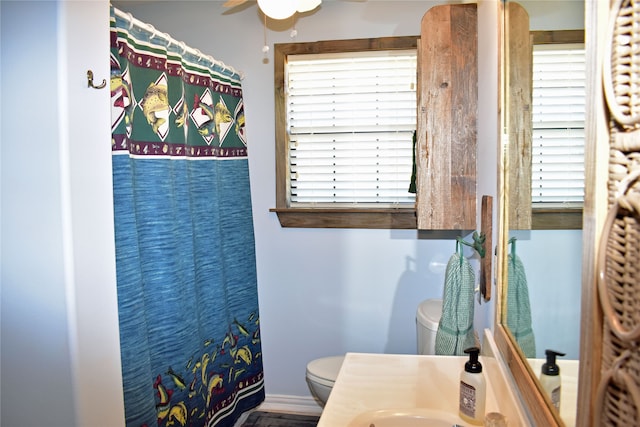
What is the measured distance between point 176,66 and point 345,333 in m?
1.67

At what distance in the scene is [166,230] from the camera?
79.0 inches

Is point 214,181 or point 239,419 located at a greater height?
point 214,181

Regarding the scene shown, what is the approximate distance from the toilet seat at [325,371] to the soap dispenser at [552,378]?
162 cm

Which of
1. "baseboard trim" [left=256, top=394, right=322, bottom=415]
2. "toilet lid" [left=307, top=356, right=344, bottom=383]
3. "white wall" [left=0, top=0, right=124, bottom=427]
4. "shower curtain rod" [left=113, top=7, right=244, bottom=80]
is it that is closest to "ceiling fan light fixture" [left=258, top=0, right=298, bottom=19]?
"shower curtain rod" [left=113, top=7, right=244, bottom=80]

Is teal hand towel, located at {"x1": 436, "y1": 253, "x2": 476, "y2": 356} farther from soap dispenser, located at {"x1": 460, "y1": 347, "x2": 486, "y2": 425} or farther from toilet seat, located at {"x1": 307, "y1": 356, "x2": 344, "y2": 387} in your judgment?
toilet seat, located at {"x1": 307, "y1": 356, "x2": 344, "y2": 387}

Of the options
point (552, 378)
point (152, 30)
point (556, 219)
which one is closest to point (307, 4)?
point (152, 30)

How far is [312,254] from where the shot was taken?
9.46 ft

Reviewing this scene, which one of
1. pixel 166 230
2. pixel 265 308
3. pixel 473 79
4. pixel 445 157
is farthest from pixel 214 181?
pixel 473 79

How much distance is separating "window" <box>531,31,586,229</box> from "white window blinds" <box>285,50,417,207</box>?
6.19 feet

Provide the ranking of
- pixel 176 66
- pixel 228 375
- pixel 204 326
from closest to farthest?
pixel 176 66
pixel 204 326
pixel 228 375

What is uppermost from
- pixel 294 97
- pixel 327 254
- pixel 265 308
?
pixel 294 97

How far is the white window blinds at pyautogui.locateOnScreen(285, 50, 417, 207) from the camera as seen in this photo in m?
2.77

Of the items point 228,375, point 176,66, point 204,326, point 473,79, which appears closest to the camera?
point 473,79

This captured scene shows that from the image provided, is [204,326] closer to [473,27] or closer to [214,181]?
[214,181]
